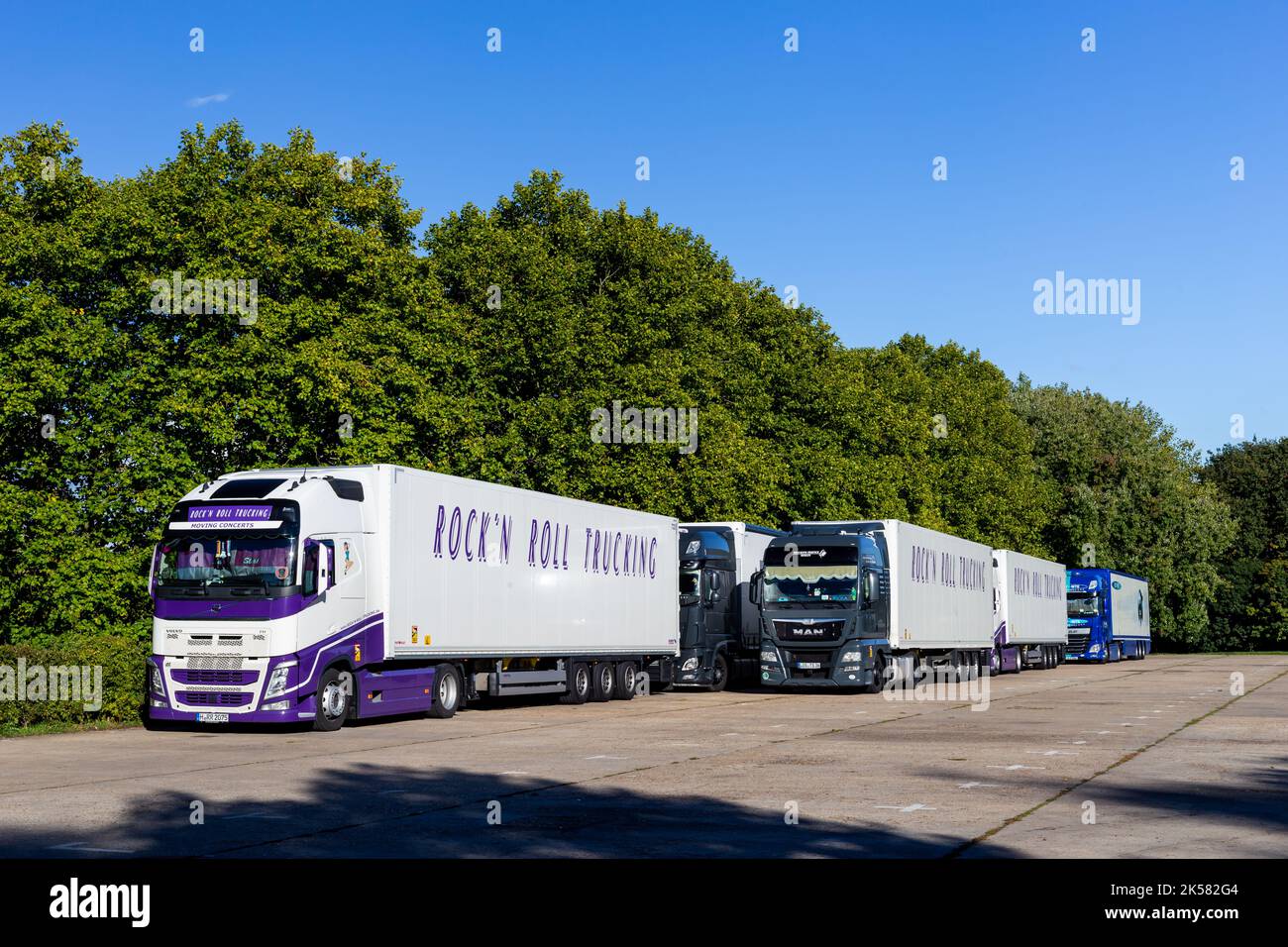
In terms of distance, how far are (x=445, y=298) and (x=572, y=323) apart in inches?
168

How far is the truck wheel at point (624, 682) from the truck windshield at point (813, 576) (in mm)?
3671

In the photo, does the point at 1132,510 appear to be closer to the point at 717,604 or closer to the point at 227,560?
the point at 717,604

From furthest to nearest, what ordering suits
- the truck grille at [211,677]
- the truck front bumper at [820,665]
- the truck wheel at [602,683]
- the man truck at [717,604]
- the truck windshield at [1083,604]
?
the truck windshield at [1083,604] < the man truck at [717,604] < the truck front bumper at [820,665] < the truck wheel at [602,683] < the truck grille at [211,677]

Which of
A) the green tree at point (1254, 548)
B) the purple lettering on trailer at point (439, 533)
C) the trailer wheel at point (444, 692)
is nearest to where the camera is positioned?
the purple lettering on trailer at point (439, 533)

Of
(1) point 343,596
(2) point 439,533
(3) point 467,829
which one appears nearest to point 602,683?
(2) point 439,533

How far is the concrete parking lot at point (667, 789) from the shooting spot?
409 inches

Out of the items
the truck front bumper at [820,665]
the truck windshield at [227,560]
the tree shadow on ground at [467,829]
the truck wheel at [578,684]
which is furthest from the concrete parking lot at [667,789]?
the truck front bumper at [820,665]

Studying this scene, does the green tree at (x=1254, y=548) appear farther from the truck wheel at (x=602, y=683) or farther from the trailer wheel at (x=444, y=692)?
the trailer wheel at (x=444, y=692)
